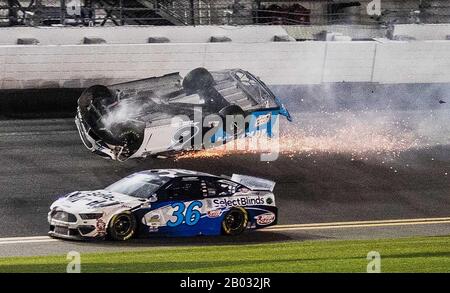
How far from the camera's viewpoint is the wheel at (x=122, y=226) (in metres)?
15.1

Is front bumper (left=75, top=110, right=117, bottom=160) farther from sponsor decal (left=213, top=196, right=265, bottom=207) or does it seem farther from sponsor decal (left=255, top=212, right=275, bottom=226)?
sponsor decal (left=255, top=212, right=275, bottom=226)

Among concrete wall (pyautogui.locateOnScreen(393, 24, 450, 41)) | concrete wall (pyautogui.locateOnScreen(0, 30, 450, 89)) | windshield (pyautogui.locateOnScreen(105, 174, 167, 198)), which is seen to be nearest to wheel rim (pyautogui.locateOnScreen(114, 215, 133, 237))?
windshield (pyautogui.locateOnScreen(105, 174, 167, 198))

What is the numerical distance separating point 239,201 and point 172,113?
3366mm

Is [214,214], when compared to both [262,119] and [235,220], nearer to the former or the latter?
[235,220]

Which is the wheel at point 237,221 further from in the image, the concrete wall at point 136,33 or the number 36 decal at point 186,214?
the concrete wall at point 136,33

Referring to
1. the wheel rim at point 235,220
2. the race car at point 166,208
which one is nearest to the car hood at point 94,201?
the race car at point 166,208

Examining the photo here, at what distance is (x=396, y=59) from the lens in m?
25.6

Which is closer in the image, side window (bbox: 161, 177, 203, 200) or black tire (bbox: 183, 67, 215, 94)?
side window (bbox: 161, 177, 203, 200)

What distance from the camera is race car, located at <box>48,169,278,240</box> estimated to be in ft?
49.5

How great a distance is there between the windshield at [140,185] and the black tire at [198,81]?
13.6 ft

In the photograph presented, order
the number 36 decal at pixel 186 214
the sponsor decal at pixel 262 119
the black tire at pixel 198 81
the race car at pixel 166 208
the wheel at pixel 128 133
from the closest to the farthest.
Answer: the race car at pixel 166 208
the number 36 decal at pixel 186 214
the wheel at pixel 128 133
the sponsor decal at pixel 262 119
the black tire at pixel 198 81

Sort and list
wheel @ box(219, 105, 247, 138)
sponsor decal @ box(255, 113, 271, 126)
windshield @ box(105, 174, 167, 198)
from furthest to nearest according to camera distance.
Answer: sponsor decal @ box(255, 113, 271, 126), wheel @ box(219, 105, 247, 138), windshield @ box(105, 174, 167, 198)

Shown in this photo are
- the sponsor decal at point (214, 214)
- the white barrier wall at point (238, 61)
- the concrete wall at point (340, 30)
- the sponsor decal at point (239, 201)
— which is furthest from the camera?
the concrete wall at point (340, 30)

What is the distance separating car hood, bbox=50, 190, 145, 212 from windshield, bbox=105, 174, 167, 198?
18 centimetres
